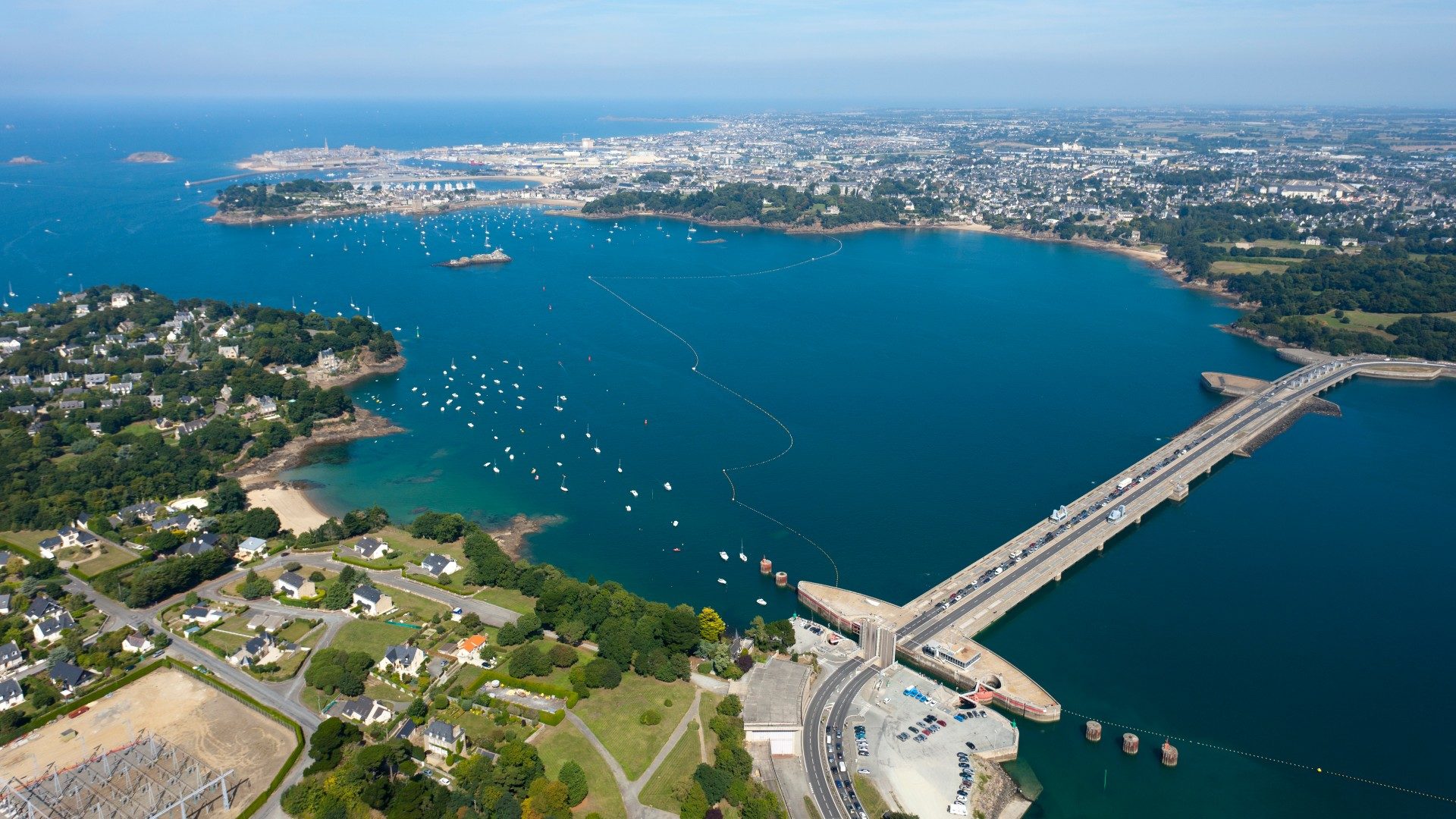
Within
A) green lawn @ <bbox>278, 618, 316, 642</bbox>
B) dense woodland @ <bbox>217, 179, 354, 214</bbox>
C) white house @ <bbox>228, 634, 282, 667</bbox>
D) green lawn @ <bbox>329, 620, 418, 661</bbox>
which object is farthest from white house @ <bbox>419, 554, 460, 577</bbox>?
dense woodland @ <bbox>217, 179, 354, 214</bbox>

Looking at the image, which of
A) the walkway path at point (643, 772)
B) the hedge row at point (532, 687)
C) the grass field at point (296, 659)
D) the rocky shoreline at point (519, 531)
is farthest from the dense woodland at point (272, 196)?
the walkway path at point (643, 772)

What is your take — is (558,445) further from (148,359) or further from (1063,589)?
(148,359)

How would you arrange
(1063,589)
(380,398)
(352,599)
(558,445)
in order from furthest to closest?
(380,398) < (558,445) < (1063,589) < (352,599)

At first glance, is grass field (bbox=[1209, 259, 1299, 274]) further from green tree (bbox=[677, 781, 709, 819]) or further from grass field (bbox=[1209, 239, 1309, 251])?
green tree (bbox=[677, 781, 709, 819])

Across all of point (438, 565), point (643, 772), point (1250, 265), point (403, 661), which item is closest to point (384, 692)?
point (403, 661)

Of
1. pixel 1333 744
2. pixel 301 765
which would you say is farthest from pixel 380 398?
pixel 1333 744

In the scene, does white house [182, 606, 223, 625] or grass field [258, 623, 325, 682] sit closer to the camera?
grass field [258, 623, 325, 682]

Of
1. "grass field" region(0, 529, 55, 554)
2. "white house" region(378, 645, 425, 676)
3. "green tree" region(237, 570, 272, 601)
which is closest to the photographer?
"white house" region(378, 645, 425, 676)

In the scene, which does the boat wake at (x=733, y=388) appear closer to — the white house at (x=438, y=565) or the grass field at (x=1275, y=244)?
the white house at (x=438, y=565)
